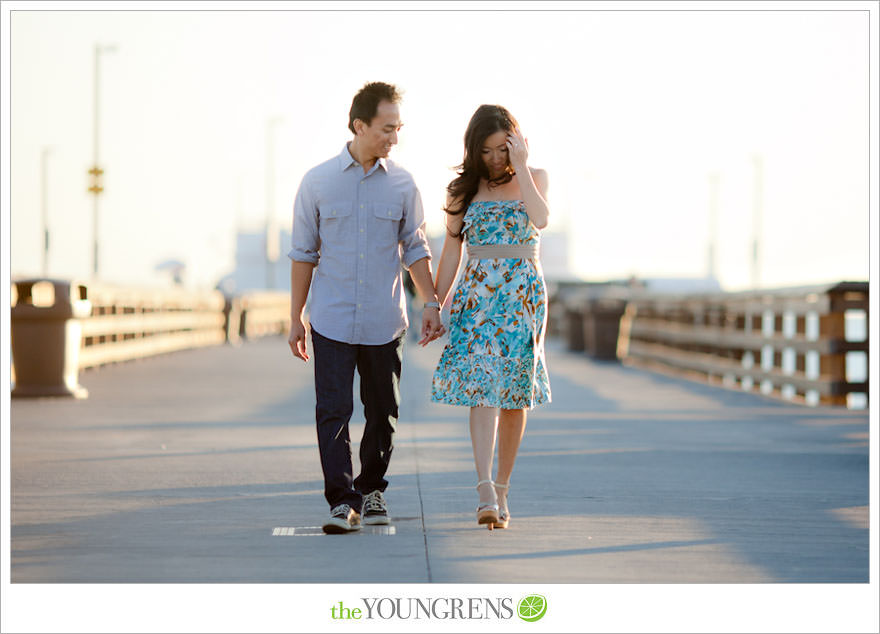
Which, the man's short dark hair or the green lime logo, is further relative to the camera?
the man's short dark hair

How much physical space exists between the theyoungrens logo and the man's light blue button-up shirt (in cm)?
161

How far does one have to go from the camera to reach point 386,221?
608 centimetres

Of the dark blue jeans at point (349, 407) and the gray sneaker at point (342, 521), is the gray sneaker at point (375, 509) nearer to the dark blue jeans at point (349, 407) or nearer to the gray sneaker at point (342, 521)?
the dark blue jeans at point (349, 407)

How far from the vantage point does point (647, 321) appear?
25391 mm

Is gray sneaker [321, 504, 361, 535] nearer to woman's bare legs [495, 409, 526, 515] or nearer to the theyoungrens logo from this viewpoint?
woman's bare legs [495, 409, 526, 515]

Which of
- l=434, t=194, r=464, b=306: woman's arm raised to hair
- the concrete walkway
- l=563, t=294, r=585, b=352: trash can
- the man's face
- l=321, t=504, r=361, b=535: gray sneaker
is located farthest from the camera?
l=563, t=294, r=585, b=352: trash can

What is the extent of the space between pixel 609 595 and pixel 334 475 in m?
1.59

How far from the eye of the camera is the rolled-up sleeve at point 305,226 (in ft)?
20.0

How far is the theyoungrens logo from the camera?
4.58 m

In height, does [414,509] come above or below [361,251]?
below

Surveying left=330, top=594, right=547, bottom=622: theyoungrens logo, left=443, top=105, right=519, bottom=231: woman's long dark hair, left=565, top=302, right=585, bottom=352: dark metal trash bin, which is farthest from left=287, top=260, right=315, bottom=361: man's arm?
left=565, top=302, right=585, bottom=352: dark metal trash bin

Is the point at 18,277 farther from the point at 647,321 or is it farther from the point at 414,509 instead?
the point at 647,321

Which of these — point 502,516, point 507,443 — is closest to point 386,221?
point 507,443

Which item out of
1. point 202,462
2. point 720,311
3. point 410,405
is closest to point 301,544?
point 202,462
